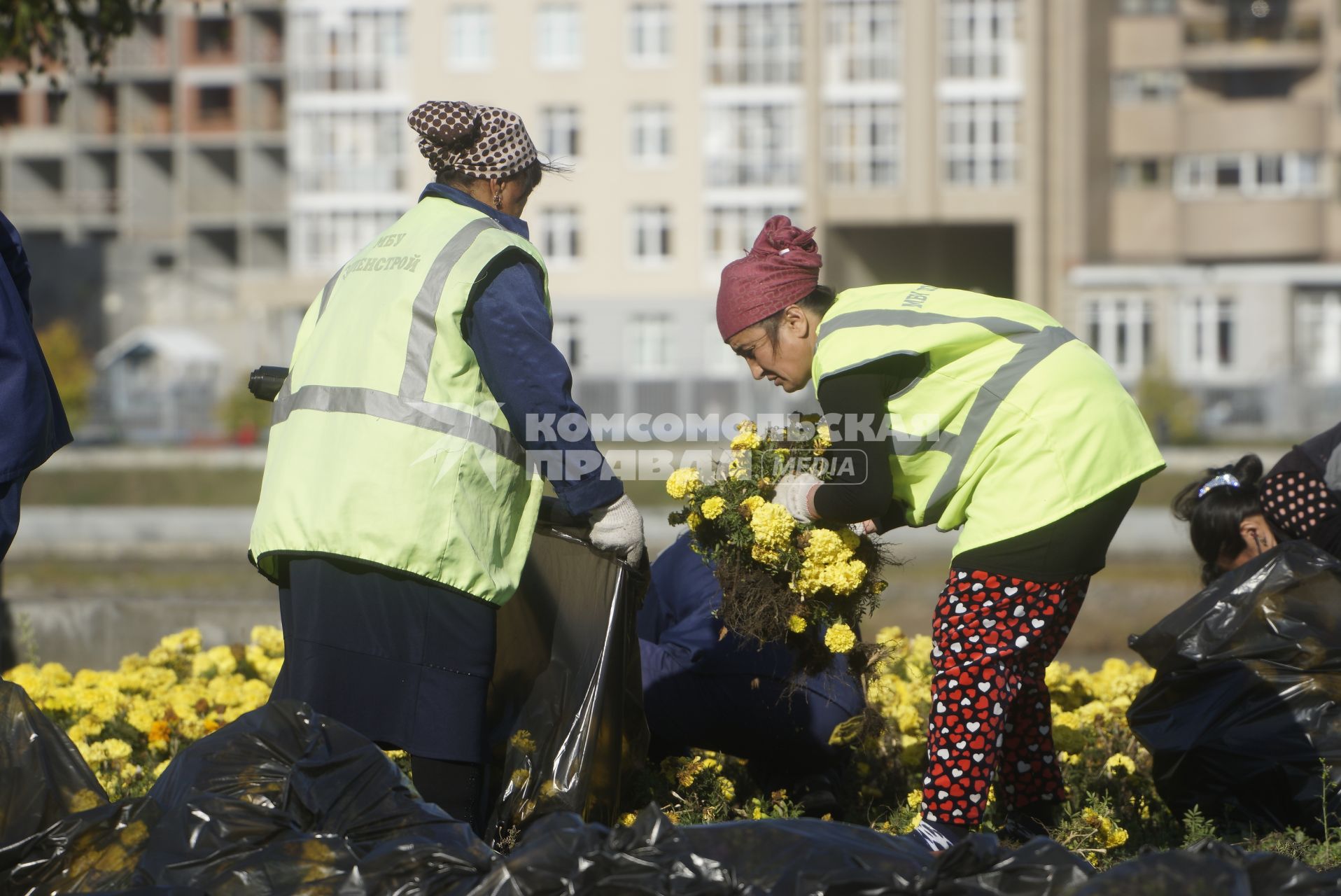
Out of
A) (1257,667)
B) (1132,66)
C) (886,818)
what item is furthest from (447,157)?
(1132,66)

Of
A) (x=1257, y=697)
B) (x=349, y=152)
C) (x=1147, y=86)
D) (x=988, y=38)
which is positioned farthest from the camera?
(x=349, y=152)

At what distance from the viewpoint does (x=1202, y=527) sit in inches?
189

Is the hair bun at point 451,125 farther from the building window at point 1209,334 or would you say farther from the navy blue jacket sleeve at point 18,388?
the building window at point 1209,334

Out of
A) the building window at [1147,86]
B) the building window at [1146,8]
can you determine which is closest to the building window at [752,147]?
the building window at [1147,86]

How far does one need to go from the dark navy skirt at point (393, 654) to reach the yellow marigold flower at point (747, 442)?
1014mm

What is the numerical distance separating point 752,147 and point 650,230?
4.01 metres

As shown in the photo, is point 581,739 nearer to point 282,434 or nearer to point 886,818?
point 282,434

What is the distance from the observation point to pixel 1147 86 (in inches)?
1850

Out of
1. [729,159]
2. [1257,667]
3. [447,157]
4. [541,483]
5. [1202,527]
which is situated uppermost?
[729,159]

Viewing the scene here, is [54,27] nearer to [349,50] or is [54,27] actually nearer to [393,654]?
[393,654]

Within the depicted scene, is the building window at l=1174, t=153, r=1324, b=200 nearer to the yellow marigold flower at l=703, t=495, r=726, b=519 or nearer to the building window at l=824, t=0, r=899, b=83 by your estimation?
the building window at l=824, t=0, r=899, b=83

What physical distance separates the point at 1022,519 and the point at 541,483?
3.78ft

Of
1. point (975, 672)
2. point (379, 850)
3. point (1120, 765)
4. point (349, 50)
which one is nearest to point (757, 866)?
point (379, 850)

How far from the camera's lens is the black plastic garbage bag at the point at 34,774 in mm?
3129
